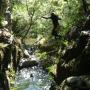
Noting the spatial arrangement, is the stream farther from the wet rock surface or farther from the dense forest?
the wet rock surface

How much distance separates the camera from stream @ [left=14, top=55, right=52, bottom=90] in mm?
19781

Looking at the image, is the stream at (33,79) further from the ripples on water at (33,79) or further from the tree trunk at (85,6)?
the tree trunk at (85,6)

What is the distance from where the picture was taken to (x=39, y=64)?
77.2 feet

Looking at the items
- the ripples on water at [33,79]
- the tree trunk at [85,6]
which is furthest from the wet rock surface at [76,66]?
the tree trunk at [85,6]

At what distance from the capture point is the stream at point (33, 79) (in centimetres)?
1978

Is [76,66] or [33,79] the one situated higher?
[76,66]

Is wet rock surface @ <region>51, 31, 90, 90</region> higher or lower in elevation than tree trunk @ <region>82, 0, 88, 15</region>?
lower

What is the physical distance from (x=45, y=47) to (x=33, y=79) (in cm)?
531

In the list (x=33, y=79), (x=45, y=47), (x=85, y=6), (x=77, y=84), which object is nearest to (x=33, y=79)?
(x=33, y=79)

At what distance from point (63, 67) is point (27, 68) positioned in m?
5.87

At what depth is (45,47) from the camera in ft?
85.7

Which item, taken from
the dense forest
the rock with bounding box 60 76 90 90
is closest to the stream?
the dense forest

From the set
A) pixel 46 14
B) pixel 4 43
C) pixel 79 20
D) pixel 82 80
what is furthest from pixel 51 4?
pixel 82 80

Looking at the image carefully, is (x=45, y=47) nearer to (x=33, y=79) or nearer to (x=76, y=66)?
(x=33, y=79)
